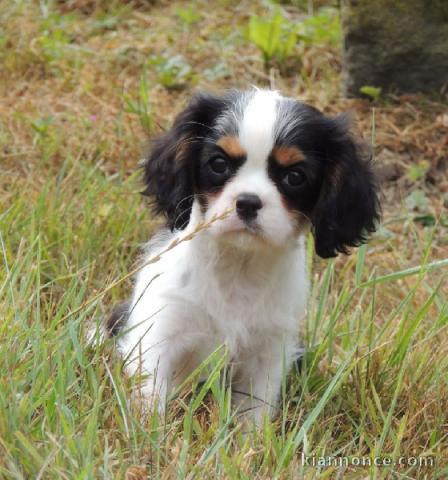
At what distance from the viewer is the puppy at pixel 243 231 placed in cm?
314

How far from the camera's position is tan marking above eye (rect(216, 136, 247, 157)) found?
311 centimetres

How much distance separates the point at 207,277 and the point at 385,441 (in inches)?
31.3

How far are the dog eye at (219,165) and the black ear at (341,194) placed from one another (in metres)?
0.35

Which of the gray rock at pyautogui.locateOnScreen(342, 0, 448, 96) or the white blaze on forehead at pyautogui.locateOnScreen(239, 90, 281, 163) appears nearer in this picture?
the white blaze on forehead at pyautogui.locateOnScreen(239, 90, 281, 163)

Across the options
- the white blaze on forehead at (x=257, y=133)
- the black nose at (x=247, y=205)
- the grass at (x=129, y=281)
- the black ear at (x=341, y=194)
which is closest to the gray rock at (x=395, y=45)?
the grass at (x=129, y=281)

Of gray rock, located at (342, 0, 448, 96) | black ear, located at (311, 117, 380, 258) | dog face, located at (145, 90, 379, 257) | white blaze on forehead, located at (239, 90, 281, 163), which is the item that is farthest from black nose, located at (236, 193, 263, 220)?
gray rock, located at (342, 0, 448, 96)

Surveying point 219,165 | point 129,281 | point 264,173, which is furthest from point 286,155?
point 129,281

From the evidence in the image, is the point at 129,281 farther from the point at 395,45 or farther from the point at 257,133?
the point at 395,45

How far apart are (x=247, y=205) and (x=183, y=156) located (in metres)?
0.42

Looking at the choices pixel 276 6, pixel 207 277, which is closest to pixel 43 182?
pixel 207 277

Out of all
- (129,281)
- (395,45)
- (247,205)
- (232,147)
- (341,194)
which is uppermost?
(232,147)

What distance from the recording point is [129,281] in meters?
4.11

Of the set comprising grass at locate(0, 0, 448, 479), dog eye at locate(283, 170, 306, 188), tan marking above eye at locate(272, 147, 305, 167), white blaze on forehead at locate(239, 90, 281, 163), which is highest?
white blaze on forehead at locate(239, 90, 281, 163)

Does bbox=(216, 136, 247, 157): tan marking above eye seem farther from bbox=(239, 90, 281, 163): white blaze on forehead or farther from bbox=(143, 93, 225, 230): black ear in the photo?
bbox=(143, 93, 225, 230): black ear
